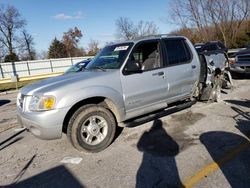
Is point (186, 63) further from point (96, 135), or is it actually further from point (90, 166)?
point (90, 166)

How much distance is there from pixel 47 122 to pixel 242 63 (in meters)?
9.29

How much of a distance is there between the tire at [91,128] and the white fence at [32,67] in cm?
2864

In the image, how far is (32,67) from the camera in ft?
106

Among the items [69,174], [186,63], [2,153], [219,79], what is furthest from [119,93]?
[219,79]

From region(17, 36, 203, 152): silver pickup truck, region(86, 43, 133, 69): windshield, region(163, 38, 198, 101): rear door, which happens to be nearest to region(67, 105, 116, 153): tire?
region(17, 36, 203, 152): silver pickup truck

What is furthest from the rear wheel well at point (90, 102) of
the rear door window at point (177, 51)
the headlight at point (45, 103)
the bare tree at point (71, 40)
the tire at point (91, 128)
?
the bare tree at point (71, 40)

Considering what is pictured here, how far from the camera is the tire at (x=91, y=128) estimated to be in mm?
4332

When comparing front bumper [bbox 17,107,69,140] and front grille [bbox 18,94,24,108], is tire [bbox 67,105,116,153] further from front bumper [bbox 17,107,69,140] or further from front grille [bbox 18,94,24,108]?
front grille [bbox 18,94,24,108]

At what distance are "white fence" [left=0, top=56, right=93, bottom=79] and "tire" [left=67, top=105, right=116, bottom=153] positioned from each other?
28.6 metres

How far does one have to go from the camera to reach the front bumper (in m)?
4.09

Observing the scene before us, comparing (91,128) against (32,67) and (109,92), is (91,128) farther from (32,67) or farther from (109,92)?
(32,67)

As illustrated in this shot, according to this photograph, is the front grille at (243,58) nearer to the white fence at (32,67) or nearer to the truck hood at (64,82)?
the truck hood at (64,82)

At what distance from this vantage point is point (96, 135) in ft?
15.0

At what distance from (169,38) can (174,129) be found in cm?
212
